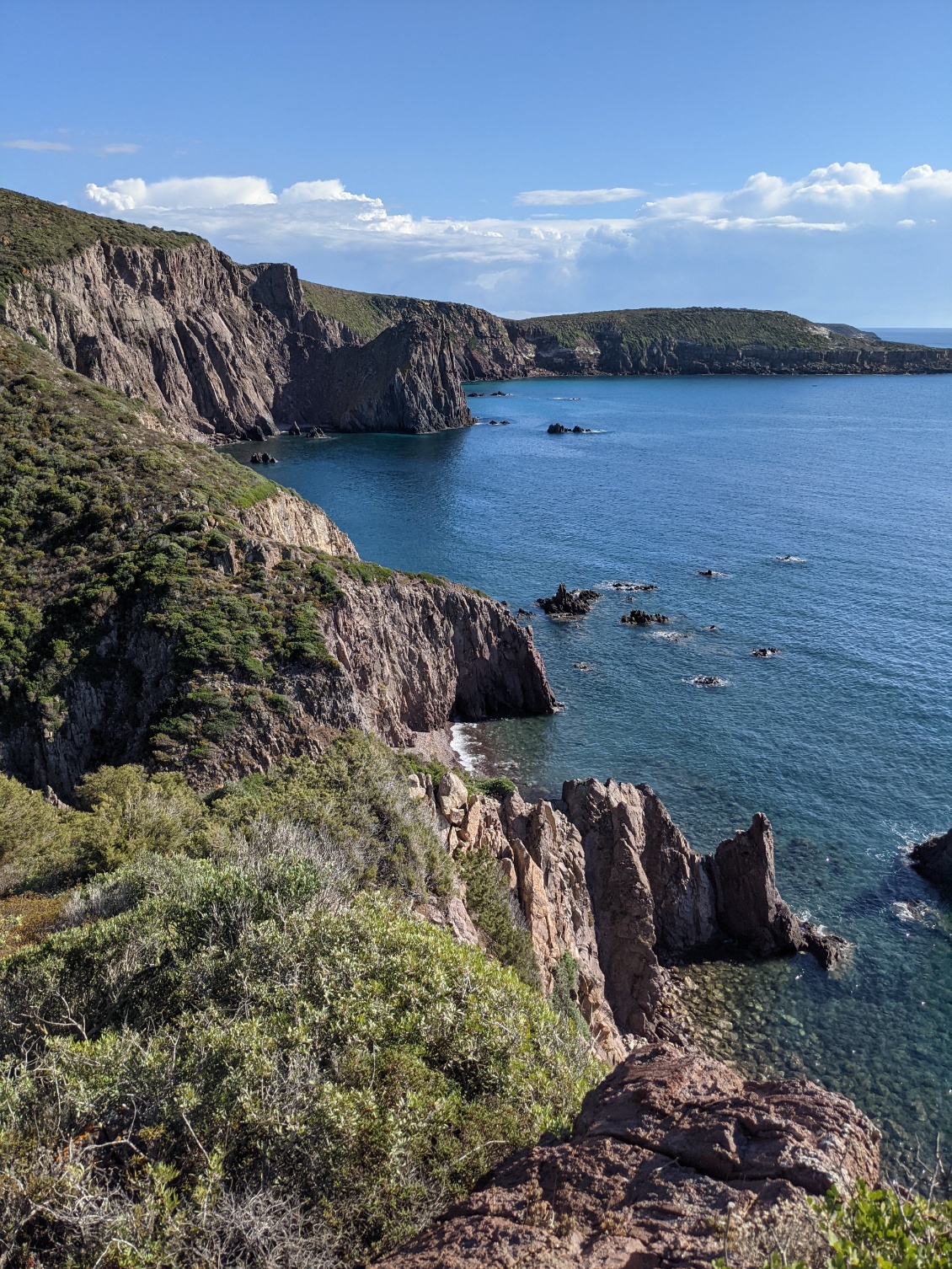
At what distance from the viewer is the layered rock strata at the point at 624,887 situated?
3266 centimetres

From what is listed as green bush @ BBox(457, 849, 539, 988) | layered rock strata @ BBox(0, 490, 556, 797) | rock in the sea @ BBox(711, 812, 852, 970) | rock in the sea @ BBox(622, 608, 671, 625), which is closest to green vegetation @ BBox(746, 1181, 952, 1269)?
green bush @ BBox(457, 849, 539, 988)

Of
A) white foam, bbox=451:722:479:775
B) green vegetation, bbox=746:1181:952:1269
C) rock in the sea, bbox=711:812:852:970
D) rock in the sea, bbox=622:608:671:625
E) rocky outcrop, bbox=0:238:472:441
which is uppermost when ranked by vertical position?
rocky outcrop, bbox=0:238:472:441

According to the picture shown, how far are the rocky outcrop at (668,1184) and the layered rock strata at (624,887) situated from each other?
62.6 feet

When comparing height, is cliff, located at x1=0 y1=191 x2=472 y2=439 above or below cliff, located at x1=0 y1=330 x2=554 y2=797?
above

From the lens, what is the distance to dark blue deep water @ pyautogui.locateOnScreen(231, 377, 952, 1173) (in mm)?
34594

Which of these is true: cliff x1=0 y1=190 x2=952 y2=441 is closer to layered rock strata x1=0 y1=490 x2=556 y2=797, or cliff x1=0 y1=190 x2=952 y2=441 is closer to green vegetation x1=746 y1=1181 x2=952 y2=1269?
layered rock strata x1=0 y1=490 x2=556 y2=797

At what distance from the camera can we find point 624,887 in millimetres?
37938

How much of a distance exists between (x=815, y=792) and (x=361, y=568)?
3125 centimetres

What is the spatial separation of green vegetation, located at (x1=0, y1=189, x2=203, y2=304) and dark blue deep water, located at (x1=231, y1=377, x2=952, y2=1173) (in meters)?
44.4

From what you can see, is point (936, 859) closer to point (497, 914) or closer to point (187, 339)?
point (497, 914)

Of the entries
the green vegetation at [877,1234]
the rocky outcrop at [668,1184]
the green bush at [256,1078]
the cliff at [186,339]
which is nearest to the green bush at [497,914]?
the green bush at [256,1078]

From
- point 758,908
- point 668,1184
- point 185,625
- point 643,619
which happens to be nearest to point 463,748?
point 185,625

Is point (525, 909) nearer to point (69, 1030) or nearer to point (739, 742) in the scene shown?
point (69, 1030)

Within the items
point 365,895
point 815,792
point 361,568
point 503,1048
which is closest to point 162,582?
A: point 361,568
